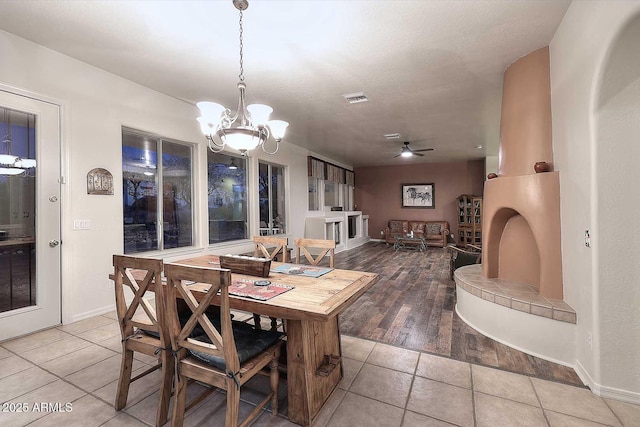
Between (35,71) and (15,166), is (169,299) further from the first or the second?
→ (35,71)

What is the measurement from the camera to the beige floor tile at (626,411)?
5.50ft

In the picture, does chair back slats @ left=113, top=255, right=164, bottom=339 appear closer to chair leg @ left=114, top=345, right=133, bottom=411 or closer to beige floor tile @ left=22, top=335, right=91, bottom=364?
chair leg @ left=114, top=345, right=133, bottom=411

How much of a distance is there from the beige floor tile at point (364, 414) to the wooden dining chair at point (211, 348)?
1.67ft

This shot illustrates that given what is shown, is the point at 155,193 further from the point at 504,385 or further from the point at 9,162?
the point at 504,385

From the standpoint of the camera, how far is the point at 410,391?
6.47 ft

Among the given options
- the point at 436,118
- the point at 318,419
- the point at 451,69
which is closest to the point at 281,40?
the point at 451,69

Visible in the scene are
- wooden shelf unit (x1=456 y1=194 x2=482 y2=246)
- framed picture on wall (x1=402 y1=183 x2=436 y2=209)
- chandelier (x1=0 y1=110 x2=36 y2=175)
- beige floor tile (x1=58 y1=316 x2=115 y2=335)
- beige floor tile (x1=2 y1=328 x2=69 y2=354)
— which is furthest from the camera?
framed picture on wall (x1=402 y1=183 x2=436 y2=209)

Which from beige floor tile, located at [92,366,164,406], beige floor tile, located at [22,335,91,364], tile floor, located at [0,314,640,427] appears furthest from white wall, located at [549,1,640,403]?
beige floor tile, located at [22,335,91,364]

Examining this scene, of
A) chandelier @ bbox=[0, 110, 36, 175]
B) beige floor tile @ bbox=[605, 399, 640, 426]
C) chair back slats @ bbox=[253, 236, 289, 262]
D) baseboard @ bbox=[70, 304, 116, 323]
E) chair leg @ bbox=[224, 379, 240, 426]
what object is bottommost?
beige floor tile @ bbox=[605, 399, 640, 426]

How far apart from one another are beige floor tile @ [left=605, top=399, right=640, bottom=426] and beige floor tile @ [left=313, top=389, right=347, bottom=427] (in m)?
1.63

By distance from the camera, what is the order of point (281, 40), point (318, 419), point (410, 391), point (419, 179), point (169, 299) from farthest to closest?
point (419, 179) → point (281, 40) → point (410, 391) → point (318, 419) → point (169, 299)

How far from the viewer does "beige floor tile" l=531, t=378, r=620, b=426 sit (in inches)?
67.7

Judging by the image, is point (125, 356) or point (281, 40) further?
point (281, 40)

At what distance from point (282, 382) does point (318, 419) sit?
18.1 inches
